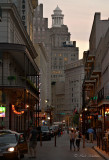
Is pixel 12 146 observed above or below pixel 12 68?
below

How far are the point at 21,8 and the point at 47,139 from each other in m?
26.2

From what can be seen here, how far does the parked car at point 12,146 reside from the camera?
2281 centimetres

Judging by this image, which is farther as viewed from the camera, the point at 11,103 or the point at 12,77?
the point at 11,103

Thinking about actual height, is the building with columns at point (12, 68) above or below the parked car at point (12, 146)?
above

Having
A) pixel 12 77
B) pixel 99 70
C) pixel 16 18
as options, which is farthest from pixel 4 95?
pixel 99 70

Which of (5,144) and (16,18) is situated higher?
(16,18)

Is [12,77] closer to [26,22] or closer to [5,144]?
[5,144]

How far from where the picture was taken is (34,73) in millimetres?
58688

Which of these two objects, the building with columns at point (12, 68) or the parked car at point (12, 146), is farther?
the building with columns at point (12, 68)

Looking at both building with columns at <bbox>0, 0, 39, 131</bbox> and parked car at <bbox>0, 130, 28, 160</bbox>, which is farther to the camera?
building with columns at <bbox>0, 0, 39, 131</bbox>

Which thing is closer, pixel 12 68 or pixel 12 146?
pixel 12 146

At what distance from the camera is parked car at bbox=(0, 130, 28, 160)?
74.8 ft

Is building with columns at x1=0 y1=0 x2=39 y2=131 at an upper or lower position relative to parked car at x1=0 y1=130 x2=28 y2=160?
upper

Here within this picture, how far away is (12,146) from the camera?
2320 cm
